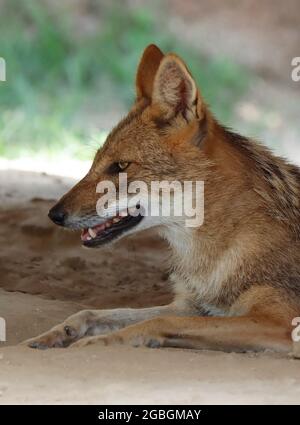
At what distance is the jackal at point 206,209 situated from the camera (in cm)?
613

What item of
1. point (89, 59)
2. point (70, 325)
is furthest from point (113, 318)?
point (89, 59)

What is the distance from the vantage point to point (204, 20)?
1459cm

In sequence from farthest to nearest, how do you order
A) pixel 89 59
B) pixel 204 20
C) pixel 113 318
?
pixel 204 20, pixel 89 59, pixel 113 318

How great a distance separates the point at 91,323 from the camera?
6578 mm

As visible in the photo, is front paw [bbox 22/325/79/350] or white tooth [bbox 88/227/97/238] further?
white tooth [bbox 88/227/97/238]

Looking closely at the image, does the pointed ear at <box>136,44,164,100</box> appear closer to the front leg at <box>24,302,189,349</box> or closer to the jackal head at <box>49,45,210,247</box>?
the jackal head at <box>49,45,210,247</box>

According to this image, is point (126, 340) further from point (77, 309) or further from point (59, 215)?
point (77, 309)

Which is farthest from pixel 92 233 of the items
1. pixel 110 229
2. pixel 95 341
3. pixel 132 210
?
pixel 95 341

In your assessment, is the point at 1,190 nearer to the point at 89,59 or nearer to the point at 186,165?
the point at 186,165

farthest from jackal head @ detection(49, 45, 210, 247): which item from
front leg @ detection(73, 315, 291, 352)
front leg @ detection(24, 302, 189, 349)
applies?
front leg @ detection(73, 315, 291, 352)

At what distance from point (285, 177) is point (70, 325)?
1405 mm

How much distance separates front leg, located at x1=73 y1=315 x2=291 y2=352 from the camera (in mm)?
5848

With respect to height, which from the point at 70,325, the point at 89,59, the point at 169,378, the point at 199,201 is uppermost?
the point at 89,59

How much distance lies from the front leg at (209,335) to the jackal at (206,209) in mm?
36
